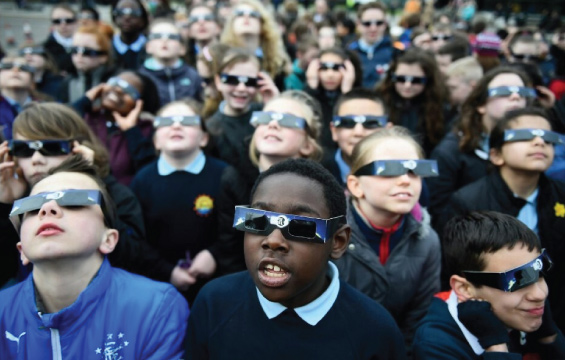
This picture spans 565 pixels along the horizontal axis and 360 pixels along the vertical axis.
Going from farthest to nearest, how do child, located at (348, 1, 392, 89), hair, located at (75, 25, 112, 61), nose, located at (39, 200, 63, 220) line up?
child, located at (348, 1, 392, 89), hair, located at (75, 25, 112, 61), nose, located at (39, 200, 63, 220)

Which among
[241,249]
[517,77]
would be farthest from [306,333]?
[517,77]

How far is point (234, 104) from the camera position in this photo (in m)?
4.38

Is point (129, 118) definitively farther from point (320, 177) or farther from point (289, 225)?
point (289, 225)

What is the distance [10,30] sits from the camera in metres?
14.8

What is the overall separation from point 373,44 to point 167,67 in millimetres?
Answer: 3134

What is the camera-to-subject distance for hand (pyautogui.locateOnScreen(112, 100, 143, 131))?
4320mm

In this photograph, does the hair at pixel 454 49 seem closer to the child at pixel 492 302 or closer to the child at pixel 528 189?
the child at pixel 528 189

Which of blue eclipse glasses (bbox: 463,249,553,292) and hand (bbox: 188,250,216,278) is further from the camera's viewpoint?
hand (bbox: 188,250,216,278)

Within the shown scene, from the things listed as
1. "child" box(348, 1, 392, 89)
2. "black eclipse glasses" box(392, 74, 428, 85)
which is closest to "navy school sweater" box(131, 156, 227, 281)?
"black eclipse glasses" box(392, 74, 428, 85)

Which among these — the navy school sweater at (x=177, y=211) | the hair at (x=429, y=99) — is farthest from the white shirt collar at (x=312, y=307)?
the hair at (x=429, y=99)

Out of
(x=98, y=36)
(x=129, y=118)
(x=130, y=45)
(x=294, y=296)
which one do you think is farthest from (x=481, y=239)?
(x=130, y=45)

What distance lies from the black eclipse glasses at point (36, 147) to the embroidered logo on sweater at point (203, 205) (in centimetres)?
97

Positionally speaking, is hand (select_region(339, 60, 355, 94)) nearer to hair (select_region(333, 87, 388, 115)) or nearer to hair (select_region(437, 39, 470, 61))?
hair (select_region(333, 87, 388, 115))

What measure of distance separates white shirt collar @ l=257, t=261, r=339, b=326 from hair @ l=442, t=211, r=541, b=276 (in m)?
0.75
